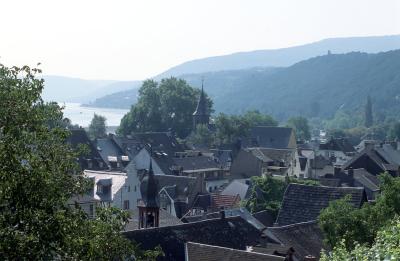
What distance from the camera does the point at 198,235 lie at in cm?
3581

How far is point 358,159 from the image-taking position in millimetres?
87125

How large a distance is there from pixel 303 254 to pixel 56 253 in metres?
21.8

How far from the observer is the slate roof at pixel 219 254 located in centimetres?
2889

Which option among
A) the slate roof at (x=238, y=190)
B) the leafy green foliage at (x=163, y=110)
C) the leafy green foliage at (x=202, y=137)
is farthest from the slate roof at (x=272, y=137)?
the slate roof at (x=238, y=190)

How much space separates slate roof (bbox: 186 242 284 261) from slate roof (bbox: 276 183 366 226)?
522 inches

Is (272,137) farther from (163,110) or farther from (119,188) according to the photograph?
(119,188)

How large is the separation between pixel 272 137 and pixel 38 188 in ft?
395

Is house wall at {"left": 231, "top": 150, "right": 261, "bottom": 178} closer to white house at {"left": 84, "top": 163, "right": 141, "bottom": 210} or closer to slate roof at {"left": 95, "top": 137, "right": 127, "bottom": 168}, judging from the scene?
slate roof at {"left": 95, "top": 137, "right": 127, "bottom": 168}

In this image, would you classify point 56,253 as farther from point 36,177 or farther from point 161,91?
point 161,91

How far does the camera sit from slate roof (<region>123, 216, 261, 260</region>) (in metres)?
33.3

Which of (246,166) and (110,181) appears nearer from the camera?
(110,181)

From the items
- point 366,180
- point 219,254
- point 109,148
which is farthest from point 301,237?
point 109,148

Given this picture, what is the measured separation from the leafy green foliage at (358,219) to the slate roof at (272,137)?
9897 centimetres

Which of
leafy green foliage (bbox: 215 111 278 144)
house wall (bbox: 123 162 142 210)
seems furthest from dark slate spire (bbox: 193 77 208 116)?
house wall (bbox: 123 162 142 210)
